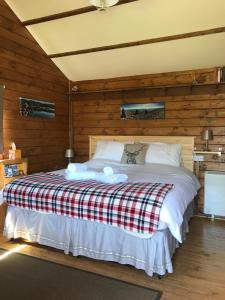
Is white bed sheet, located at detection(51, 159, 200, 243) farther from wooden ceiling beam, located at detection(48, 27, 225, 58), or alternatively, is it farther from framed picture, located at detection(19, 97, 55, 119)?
wooden ceiling beam, located at detection(48, 27, 225, 58)

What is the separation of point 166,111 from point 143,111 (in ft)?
1.25

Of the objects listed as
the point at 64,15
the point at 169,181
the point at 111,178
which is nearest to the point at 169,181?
the point at 169,181

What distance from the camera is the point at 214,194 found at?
3549 mm

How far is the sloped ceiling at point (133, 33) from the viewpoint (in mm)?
3045

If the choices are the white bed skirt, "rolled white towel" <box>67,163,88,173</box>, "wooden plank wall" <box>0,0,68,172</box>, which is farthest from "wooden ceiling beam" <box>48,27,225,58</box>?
the white bed skirt

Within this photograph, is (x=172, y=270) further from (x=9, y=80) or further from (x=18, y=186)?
(x=9, y=80)

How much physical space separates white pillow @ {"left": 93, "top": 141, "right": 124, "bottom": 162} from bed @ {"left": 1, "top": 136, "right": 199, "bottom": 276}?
0.86 meters

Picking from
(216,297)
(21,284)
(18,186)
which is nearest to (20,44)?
(18,186)

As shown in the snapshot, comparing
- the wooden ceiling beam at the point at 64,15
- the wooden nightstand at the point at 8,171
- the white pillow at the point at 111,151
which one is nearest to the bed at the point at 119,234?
the wooden nightstand at the point at 8,171

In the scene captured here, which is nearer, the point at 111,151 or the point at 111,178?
the point at 111,178

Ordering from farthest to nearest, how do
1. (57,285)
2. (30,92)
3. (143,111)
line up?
1. (143,111)
2. (30,92)
3. (57,285)

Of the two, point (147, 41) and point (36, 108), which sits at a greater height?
point (147, 41)

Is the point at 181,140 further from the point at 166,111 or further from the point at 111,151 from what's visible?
the point at 111,151

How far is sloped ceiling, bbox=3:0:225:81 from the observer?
3.04m
